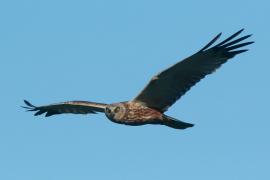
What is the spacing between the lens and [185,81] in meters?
18.7

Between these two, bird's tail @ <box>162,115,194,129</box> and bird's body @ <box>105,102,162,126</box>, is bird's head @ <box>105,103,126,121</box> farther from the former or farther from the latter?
bird's tail @ <box>162,115,194,129</box>

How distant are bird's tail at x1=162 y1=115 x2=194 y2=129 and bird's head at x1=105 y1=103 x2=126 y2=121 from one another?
0.98 meters

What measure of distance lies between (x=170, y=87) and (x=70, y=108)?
4.04 meters

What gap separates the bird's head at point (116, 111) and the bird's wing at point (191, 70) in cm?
41

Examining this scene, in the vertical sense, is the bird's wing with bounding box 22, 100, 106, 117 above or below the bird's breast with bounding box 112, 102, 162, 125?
above

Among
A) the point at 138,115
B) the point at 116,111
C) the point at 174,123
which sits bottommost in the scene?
the point at 174,123

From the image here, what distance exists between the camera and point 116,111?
19078 mm

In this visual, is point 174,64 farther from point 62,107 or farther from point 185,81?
point 62,107

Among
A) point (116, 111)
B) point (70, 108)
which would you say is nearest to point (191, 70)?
point (116, 111)

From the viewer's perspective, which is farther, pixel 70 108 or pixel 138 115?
pixel 70 108

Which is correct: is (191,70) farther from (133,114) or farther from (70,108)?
(70,108)

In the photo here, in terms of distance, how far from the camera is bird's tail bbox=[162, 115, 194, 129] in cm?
1894

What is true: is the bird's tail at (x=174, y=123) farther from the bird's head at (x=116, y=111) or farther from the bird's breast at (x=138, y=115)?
the bird's head at (x=116, y=111)

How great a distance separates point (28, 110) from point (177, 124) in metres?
5.98
